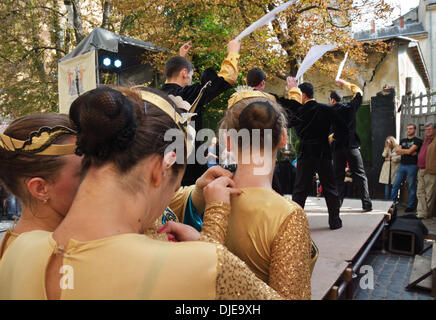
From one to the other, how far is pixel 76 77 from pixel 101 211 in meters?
7.38

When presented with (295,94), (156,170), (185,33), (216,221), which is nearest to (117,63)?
(185,33)

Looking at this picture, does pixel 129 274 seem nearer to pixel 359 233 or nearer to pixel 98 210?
pixel 98 210

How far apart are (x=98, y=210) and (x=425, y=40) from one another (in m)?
30.5

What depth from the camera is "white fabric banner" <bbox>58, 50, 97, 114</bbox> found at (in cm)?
707

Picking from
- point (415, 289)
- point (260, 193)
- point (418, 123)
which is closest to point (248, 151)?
point (260, 193)

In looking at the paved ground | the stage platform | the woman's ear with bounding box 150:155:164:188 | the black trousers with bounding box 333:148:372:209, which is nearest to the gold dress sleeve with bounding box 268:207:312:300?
the woman's ear with bounding box 150:155:164:188

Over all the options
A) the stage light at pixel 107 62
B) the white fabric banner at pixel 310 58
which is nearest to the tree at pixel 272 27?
the stage light at pixel 107 62

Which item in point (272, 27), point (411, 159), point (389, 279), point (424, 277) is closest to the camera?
point (424, 277)

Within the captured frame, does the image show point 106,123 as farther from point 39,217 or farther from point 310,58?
point 310,58

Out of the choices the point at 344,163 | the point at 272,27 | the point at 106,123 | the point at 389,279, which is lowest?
the point at 389,279

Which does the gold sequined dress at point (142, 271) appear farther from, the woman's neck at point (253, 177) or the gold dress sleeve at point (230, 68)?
the gold dress sleeve at point (230, 68)

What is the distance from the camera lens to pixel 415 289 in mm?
4074

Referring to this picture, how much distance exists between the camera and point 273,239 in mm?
1440

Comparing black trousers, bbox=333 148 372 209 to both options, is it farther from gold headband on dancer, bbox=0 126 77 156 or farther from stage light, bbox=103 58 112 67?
gold headband on dancer, bbox=0 126 77 156
